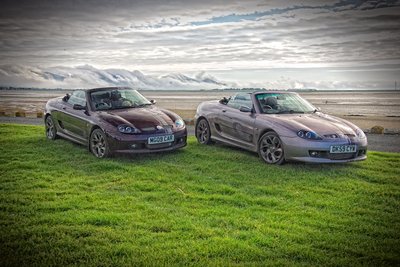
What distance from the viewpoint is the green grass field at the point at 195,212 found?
4.03 meters

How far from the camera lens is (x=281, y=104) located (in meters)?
9.22

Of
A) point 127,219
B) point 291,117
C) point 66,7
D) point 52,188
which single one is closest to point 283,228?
point 127,219

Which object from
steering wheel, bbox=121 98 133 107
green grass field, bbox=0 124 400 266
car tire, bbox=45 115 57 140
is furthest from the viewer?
car tire, bbox=45 115 57 140

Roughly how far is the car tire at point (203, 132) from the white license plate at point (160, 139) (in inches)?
59.7

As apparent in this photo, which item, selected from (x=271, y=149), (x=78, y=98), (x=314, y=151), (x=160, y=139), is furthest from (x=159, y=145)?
(x=314, y=151)

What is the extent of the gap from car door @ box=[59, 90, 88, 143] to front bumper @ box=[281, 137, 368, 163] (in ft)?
14.8

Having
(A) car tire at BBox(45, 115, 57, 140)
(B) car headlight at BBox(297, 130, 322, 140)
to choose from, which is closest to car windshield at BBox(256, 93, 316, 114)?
(B) car headlight at BBox(297, 130, 322, 140)

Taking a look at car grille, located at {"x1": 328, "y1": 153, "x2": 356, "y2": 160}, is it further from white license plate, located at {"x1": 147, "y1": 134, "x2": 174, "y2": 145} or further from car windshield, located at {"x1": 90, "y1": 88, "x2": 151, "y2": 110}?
car windshield, located at {"x1": 90, "y1": 88, "x2": 151, "y2": 110}

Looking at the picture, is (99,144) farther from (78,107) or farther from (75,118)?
(75,118)

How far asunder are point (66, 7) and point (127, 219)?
1589 cm

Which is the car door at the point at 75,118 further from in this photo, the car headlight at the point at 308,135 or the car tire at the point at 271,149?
the car headlight at the point at 308,135

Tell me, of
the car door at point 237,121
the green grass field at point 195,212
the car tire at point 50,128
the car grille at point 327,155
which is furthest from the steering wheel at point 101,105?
the car grille at point 327,155

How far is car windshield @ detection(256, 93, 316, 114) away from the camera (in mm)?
9023

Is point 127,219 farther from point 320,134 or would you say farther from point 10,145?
point 10,145
